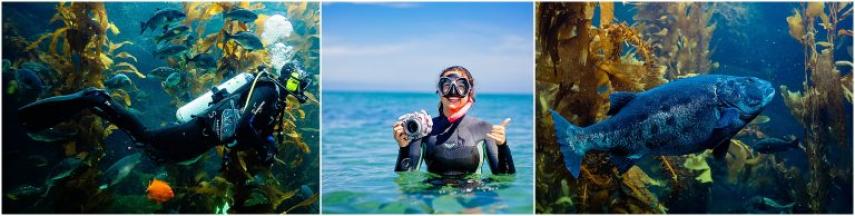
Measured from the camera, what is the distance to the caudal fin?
686cm

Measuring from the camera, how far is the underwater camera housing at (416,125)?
22.7 feet

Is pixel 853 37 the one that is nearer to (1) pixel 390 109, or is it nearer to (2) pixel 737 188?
(2) pixel 737 188

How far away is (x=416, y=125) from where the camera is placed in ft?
22.8

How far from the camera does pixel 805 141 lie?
7.00 m

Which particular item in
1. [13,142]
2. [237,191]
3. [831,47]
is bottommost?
[237,191]

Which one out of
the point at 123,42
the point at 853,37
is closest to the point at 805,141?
the point at 853,37

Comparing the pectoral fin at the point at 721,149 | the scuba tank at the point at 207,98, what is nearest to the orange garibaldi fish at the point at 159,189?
the scuba tank at the point at 207,98

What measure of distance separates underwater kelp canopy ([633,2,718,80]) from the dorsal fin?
0.38m

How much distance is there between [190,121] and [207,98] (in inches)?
9.7

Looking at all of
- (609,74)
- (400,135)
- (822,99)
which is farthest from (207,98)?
(822,99)

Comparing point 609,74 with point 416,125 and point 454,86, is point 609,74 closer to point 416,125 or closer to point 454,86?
point 454,86

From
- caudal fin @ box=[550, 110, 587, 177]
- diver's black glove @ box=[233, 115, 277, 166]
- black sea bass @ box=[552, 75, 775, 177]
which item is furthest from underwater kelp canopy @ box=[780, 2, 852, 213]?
diver's black glove @ box=[233, 115, 277, 166]

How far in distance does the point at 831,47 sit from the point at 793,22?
1.31 feet

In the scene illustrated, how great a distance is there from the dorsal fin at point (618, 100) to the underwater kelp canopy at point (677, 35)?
382 mm
